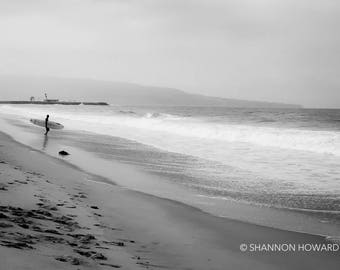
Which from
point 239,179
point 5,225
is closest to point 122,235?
point 5,225

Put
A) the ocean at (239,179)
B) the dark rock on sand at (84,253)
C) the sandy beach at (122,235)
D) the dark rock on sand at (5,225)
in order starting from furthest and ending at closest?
the ocean at (239,179) → the dark rock on sand at (5,225) → the dark rock on sand at (84,253) → the sandy beach at (122,235)

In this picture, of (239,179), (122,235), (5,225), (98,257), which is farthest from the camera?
(239,179)

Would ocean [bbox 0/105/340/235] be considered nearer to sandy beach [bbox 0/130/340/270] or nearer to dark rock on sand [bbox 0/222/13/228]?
sandy beach [bbox 0/130/340/270]

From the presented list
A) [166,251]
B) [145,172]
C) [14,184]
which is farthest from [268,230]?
[145,172]

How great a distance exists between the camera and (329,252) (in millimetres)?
5273

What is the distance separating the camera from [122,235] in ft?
→ 18.4

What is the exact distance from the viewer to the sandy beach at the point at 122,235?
4281 millimetres

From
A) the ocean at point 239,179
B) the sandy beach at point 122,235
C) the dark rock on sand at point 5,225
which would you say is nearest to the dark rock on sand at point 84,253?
the sandy beach at point 122,235

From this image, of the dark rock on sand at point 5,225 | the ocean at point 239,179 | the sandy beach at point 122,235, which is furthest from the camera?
the ocean at point 239,179

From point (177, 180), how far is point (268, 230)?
4.43 meters

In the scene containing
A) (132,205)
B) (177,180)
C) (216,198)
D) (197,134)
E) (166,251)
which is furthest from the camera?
(197,134)

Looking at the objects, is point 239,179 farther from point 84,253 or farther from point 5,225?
point 5,225

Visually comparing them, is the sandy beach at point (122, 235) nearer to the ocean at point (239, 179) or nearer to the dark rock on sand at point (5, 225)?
the dark rock on sand at point (5, 225)

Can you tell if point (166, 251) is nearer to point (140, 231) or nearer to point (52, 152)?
point (140, 231)
